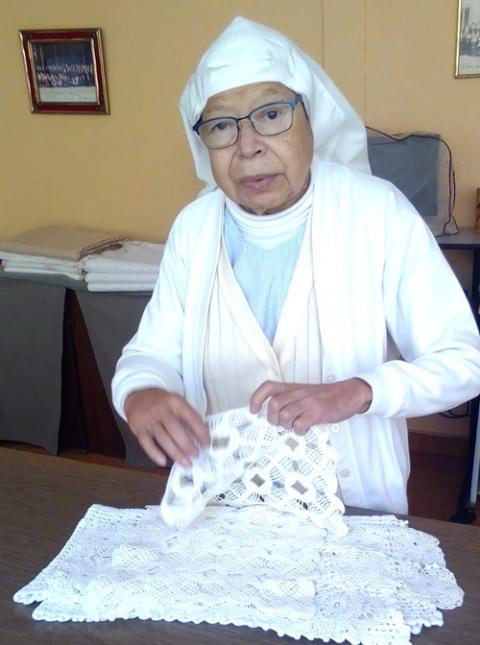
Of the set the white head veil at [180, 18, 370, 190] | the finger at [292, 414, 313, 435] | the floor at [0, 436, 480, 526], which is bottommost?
the floor at [0, 436, 480, 526]

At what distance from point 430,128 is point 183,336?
1.82 meters

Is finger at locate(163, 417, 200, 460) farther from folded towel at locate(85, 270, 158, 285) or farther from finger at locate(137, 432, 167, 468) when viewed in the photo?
folded towel at locate(85, 270, 158, 285)

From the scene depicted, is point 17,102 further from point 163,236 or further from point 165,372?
point 165,372

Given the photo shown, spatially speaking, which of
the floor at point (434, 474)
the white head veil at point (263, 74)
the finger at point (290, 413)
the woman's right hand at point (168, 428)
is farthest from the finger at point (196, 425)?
the floor at point (434, 474)

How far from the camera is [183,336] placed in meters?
1.40

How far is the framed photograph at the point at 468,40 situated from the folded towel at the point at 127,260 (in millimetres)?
1449

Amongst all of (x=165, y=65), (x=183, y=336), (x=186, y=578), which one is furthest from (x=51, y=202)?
(x=186, y=578)

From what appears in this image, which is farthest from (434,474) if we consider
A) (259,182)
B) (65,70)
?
(65,70)

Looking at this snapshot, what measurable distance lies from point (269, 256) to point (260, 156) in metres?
0.22

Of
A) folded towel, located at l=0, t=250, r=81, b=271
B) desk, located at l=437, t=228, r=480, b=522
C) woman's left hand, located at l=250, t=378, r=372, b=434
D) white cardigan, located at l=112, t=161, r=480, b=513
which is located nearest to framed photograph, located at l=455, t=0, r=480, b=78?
desk, located at l=437, t=228, r=480, b=522

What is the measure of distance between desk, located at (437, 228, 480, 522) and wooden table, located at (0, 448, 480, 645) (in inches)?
64.7

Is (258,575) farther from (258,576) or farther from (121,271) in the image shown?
(121,271)

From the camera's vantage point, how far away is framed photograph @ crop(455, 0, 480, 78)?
2.56m

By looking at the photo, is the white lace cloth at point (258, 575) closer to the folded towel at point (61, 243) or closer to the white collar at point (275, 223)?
the white collar at point (275, 223)
